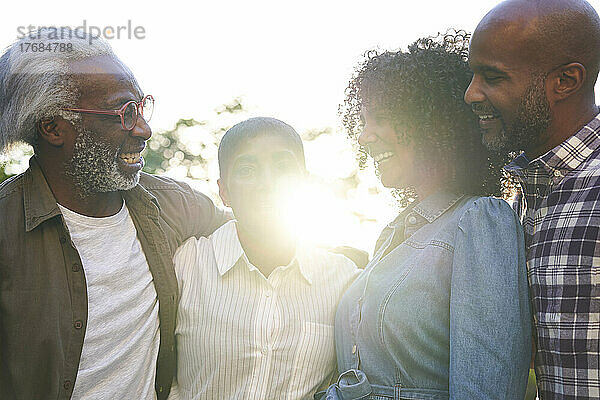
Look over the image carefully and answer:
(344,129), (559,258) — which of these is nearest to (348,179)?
(344,129)

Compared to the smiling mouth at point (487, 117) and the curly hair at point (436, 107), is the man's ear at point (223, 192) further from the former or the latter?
the smiling mouth at point (487, 117)

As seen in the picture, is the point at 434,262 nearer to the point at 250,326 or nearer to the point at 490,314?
the point at 490,314

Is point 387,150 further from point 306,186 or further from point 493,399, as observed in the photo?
point 493,399

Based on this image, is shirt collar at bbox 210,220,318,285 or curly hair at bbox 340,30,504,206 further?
shirt collar at bbox 210,220,318,285

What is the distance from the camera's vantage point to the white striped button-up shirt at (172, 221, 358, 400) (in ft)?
8.47

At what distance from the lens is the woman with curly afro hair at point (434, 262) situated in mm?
1993

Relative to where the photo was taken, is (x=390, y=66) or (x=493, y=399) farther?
(x=390, y=66)

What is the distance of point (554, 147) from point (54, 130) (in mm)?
2137

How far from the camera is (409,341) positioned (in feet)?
7.36

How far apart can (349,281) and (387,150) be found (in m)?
0.69

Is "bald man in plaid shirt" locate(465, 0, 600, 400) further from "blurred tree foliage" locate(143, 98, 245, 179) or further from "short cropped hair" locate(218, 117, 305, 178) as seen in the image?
"blurred tree foliage" locate(143, 98, 245, 179)

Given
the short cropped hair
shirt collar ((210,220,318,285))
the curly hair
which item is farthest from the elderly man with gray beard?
the curly hair

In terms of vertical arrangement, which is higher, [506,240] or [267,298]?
[506,240]

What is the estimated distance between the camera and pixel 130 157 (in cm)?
287
